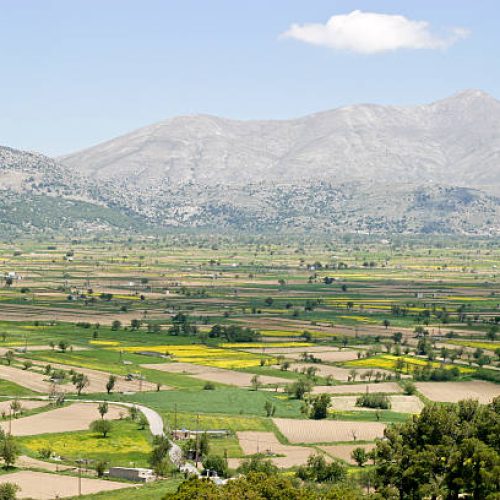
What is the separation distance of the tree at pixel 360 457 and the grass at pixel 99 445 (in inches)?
677

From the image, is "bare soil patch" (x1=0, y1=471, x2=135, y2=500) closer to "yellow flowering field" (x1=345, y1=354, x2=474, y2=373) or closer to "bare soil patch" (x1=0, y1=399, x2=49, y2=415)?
"bare soil patch" (x1=0, y1=399, x2=49, y2=415)

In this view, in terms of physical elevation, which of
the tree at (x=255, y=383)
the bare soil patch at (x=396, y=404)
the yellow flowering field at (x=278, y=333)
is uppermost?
the yellow flowering field at (x=278, y=333)

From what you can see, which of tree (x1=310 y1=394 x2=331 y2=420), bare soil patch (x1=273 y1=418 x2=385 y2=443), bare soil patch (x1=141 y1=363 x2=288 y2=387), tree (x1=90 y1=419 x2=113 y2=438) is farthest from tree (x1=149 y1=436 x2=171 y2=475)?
bare soil patch (x1=141 y1=363 x2=288 y2=387)

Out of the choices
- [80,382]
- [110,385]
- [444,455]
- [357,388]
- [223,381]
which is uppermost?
[444,455]

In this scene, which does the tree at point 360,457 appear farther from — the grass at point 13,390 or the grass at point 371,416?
the grass at point 13,390

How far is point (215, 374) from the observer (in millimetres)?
138250

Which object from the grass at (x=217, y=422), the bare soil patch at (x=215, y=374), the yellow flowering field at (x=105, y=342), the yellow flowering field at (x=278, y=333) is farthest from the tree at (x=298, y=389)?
the yellow flowering field at (x=278, y=333)

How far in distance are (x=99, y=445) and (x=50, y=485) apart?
1479 cm

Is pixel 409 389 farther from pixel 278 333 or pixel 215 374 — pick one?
pixel 278 333

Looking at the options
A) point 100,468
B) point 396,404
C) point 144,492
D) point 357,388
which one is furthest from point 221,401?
point 144,492

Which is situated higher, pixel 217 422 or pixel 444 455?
pixel 444 455

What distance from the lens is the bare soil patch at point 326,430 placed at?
103 m

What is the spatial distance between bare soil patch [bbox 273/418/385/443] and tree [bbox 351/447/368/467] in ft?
26.1

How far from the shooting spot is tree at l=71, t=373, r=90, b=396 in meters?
123
